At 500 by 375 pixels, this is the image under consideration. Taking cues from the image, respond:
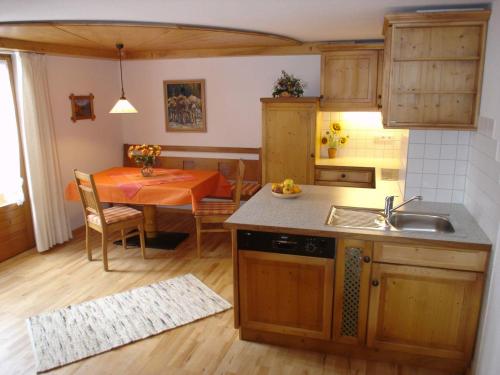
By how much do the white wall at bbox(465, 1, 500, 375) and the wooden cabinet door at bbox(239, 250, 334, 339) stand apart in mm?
840

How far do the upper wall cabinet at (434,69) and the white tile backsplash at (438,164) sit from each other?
212 millimetres

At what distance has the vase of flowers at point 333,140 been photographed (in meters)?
5.02

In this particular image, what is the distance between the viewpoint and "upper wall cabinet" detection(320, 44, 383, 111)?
4441 millimetres

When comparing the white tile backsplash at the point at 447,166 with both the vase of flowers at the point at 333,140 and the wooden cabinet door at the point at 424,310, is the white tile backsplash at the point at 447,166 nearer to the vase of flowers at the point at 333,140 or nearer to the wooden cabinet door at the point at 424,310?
the wooden cabinet door at the point at 424,310

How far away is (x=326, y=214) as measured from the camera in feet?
9.20

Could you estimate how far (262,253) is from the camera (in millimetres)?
2635

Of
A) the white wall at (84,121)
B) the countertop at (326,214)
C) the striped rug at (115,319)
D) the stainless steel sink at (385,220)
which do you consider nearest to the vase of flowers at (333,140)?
the countertop at (326,214)

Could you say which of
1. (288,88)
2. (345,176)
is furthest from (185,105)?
(345,176)

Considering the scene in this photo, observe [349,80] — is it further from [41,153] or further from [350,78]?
[41,153]

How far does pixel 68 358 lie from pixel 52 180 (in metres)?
2.38

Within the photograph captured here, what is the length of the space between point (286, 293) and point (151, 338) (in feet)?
3.39

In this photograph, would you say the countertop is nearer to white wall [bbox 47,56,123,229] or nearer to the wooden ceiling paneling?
the wooden ceiling paneling

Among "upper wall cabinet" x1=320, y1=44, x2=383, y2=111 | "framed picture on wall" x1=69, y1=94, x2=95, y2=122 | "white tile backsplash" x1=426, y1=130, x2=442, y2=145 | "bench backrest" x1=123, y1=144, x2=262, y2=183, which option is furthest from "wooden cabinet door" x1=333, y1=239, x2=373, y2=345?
"framed picture on wall" x1=69, y1=94, x2=95, y2=122

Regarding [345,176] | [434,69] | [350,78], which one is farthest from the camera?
[345,176]
